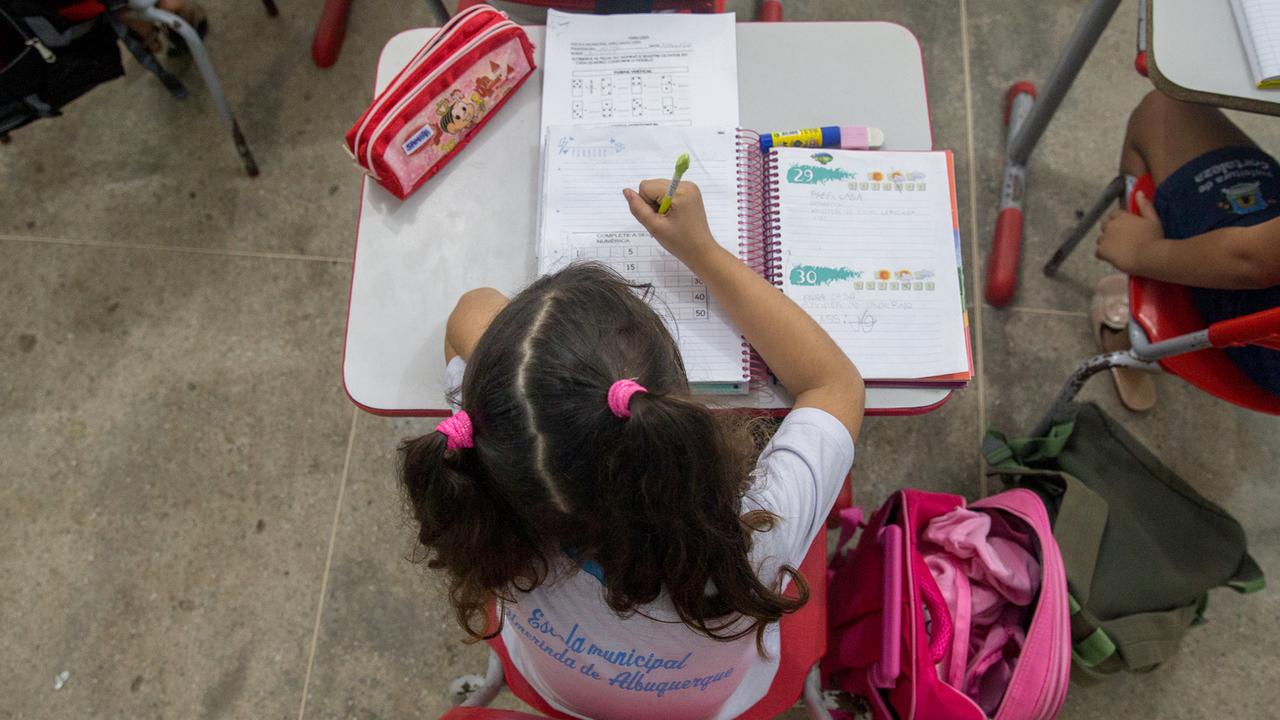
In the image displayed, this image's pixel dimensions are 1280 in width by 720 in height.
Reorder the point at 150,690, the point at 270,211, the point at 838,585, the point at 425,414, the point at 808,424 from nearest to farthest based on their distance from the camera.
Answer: the point at 808,424 < the point at 425,414 < the point at 838,585 < the point at 150,690 < the point at 270,211

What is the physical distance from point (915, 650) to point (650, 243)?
1.80 feet

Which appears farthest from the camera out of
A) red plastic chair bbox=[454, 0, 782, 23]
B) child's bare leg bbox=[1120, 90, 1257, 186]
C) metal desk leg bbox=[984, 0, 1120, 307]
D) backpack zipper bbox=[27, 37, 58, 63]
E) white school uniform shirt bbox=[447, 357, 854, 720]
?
metal desk leg bbox=[984, 0, 1120, 307]

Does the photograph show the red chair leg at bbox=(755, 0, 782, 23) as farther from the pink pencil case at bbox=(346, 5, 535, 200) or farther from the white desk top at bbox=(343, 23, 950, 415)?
the pink pencil case at bbox=(346, 5, 535, 200)

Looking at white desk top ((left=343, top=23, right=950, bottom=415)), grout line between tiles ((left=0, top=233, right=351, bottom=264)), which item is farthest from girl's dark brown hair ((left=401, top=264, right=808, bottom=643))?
grout line between tiles ((left=0, top=233, right=351, bottom=264))

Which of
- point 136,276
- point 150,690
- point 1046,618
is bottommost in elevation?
point 150,690

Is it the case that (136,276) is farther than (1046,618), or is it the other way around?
(136,276)

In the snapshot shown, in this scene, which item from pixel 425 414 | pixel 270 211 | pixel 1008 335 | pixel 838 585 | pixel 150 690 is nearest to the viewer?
pixel 425 414

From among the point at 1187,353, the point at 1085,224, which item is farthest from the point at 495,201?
the point at 1085,224

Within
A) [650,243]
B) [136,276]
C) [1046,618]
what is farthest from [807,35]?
[136,276]

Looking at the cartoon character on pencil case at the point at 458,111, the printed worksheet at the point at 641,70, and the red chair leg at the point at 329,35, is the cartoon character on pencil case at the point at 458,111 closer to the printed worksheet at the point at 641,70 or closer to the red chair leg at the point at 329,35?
the printed worksheet at the point at 641,70

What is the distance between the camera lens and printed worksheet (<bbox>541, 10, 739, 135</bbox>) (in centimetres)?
93

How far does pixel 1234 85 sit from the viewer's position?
2.97 feet

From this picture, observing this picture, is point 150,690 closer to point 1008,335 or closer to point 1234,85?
point 1008,335

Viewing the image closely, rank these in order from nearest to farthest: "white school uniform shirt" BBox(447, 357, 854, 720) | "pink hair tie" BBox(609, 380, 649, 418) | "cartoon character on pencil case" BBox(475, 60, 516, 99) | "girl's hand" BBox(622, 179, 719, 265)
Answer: "pink hair tie" BBox(609, 380, 649, 418) < "white school uniform shirt" BBox(447, 357, 854, 720) < "girl's hand" BBox(622, 179, 719, 265) < "cartoon character on pencil case" BBox(475, 60, 516, 99)
